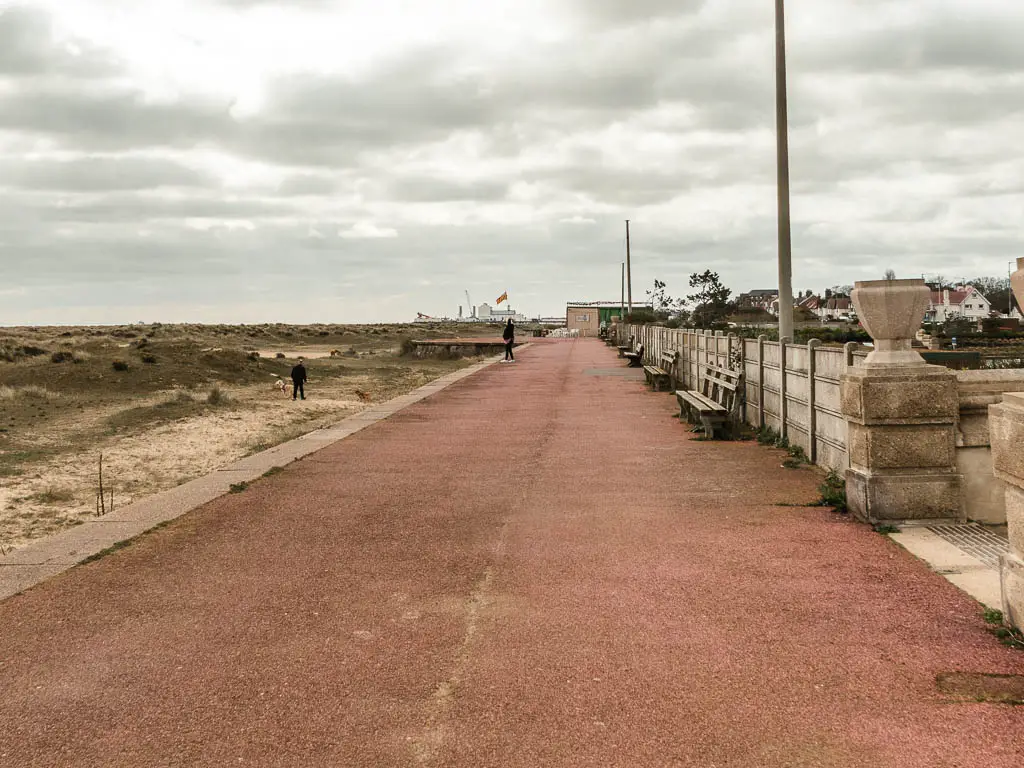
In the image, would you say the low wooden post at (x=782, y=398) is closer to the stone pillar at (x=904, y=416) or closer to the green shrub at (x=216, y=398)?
the stone pillar at (x=904, y=416)

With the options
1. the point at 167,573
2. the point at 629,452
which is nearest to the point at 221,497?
the point at 167,573

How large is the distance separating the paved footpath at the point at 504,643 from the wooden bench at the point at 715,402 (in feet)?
13.5

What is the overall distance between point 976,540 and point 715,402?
8.17 meters

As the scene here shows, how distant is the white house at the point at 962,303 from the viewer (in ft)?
437

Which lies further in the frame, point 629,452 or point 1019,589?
point 629,452

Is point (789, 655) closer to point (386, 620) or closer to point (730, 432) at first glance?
point (386, 620)

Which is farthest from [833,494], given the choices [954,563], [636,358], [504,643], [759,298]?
[759,298]

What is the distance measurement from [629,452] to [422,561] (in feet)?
19.3

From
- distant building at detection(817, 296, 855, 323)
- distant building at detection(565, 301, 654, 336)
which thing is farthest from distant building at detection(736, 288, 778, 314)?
distant building at detection(565, 301, 654, 336)

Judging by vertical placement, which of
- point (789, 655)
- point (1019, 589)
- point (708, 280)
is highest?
point (708, 280)

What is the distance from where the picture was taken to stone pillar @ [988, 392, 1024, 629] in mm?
4492

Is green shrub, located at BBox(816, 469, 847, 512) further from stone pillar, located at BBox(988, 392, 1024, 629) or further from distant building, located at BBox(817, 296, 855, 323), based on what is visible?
distant building, located at BBox(817, 296, 855, 323)

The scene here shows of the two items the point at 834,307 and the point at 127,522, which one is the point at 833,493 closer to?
the point at 127,522

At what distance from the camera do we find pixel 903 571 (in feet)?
19.4
